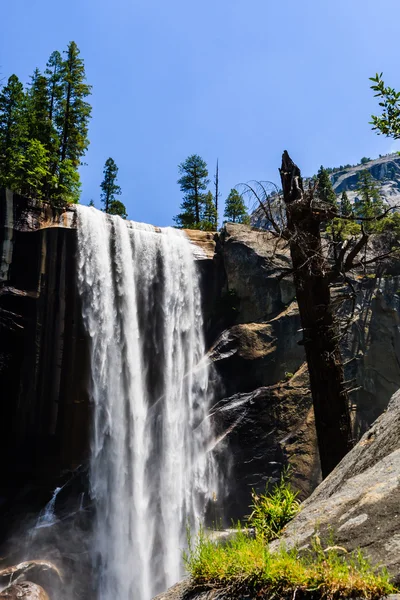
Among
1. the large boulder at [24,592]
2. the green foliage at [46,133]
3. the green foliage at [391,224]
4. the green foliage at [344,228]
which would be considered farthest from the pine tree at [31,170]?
the green foliage at [391,224]

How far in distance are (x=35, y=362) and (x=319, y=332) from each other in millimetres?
16732

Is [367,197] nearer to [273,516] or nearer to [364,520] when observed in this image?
[273,516]

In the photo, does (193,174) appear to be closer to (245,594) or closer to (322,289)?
(322,289)

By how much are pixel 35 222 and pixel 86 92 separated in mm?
15589

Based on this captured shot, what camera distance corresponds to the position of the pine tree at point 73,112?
30.6 metres

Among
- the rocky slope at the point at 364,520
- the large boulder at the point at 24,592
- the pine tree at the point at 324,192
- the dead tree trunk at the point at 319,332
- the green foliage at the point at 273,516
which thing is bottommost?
the large boulder at the point at 24,592

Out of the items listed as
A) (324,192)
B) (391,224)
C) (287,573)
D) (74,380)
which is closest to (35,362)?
(74,380)

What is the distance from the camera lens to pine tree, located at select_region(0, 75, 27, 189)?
82.3ft

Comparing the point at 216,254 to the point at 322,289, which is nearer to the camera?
the point at 322,289

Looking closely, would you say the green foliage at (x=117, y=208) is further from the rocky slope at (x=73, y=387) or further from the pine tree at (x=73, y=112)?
the rocky slope at (x=73, y=387)

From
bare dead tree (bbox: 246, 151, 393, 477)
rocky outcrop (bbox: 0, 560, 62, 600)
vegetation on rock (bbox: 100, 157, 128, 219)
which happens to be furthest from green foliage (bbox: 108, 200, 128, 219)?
bare dead tree (bbox: 246, 151, 393, 477)

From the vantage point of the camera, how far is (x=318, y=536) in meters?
2.61

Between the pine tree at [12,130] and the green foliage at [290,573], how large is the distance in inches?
996

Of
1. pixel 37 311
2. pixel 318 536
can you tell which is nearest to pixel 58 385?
pixel 37 311
